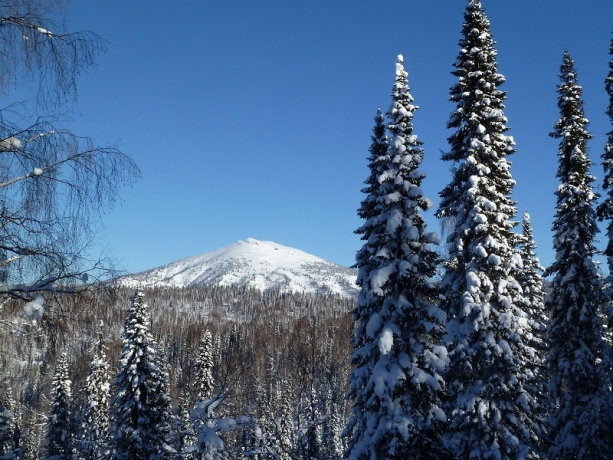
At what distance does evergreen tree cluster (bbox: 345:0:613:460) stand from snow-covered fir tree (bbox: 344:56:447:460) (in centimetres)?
4

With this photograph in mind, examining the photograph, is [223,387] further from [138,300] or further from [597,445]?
[138,300]

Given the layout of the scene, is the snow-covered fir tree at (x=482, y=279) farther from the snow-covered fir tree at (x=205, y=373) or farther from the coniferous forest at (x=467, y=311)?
the snow-covered fir tree at (x=205, y=373)

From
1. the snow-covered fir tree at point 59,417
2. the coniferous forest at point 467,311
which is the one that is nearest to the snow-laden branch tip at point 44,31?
the coniferous forest at point 467,311

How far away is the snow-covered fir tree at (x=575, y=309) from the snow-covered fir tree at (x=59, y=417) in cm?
3561

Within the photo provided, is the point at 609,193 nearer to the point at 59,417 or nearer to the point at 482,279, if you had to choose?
the point at 482,279

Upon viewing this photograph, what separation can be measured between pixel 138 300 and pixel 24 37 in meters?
23.7

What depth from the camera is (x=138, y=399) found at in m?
25.8

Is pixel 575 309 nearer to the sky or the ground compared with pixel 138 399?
nearer to the sky

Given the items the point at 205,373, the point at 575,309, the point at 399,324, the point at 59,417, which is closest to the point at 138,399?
the point at 205,373

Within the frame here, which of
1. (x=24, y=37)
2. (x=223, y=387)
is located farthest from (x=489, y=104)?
(x=24, y=37)

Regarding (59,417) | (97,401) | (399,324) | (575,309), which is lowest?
(59,417)

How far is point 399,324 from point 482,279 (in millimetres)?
3360

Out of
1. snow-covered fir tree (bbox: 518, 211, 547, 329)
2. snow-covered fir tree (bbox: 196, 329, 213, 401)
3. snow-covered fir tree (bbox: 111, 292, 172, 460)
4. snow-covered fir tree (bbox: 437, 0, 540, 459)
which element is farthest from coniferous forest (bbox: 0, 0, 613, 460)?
snow-covered fir tree (bbox: 196, 329, 213, 401)

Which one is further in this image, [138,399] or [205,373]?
[205,373]
